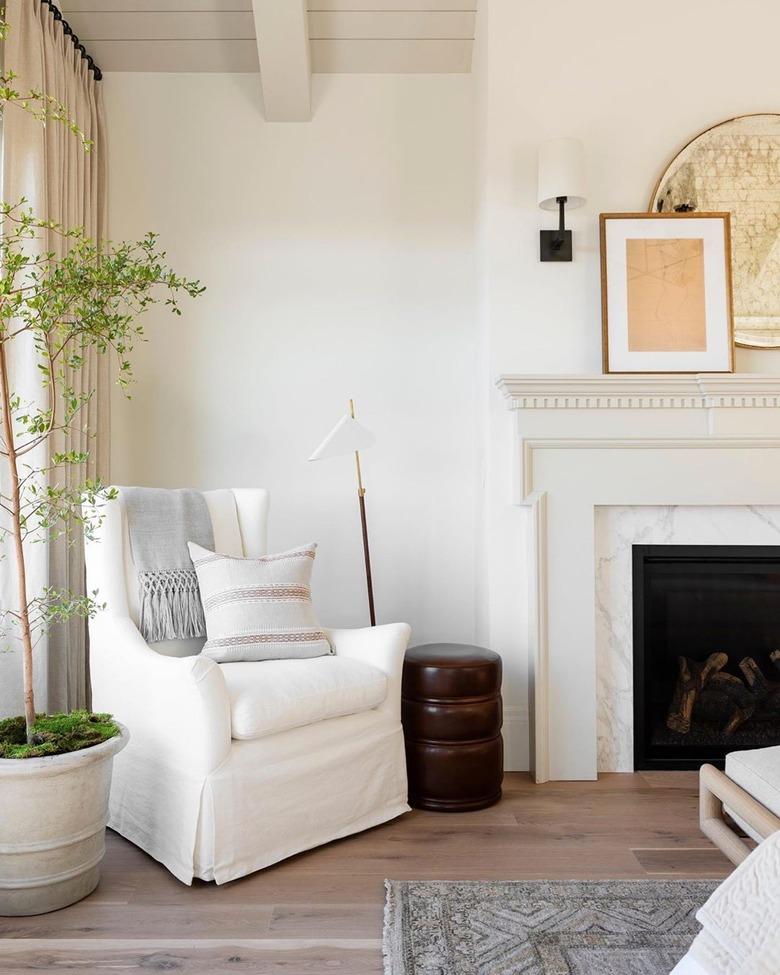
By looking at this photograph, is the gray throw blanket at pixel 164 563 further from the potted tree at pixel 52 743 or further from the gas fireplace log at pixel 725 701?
the gas fireplace log at pixel 725 701

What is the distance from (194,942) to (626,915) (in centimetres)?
95

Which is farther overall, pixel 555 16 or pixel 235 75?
pixel 235 75

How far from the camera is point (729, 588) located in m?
3.09

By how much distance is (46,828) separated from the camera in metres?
1.97

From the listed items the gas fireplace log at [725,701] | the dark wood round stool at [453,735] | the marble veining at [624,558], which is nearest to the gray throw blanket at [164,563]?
the dark wood round stool at [453,735]

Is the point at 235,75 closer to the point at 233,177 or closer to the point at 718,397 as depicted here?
the point at 233,177

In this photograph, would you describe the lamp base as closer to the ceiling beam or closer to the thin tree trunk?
the ceiling beam

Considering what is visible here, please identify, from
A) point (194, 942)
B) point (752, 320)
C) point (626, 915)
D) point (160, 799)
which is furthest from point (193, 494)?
point (752, 320)

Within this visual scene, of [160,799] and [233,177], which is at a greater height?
[233,177]

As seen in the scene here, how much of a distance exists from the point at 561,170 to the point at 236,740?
205 cm

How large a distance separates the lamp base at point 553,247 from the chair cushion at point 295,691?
1.54 m

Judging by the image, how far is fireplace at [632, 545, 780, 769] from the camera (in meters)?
3.08

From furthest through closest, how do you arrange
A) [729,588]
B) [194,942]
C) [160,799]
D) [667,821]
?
[729,588]
[667,821]
[160,799]
[194,942]

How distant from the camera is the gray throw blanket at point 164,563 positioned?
2635 millimetres
